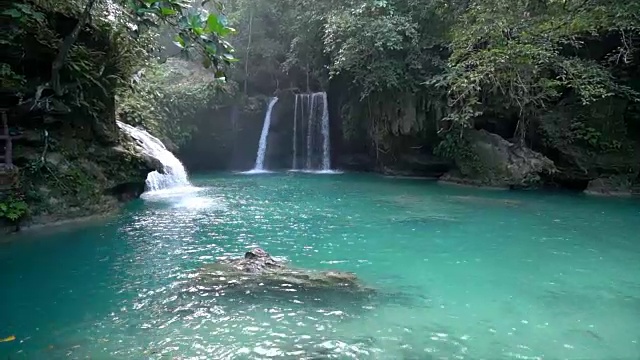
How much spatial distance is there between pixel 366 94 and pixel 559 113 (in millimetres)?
6918

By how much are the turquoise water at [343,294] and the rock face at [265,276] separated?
28 cm

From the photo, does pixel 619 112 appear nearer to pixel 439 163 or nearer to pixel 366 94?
pixel 439 163

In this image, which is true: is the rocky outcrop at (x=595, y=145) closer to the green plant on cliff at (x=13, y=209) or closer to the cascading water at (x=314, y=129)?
the cascading water at (x=314, y=129)

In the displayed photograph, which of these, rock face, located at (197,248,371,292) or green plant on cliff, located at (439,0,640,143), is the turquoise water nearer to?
rock face, located at (197,248,371,292)

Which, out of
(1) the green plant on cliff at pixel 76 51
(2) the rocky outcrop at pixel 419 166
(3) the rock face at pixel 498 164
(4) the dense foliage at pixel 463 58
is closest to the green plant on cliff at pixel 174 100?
(4) the dense foliage at pixel 463 58

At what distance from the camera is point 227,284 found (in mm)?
6738

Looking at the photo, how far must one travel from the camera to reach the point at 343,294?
21.2ft

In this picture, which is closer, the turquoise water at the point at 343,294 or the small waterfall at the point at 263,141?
the turquoise water at the point at 343,294

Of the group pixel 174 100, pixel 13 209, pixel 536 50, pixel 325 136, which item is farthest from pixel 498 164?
pixel 13 209

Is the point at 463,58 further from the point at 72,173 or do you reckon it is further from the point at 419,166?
the point at 72,173

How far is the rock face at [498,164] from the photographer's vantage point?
17078 millimetres

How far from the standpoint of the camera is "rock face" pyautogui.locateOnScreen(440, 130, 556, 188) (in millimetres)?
17078

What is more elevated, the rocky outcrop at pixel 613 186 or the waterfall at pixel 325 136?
the waterfall at pixel 325 136

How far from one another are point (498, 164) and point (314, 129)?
9735 millimetres
